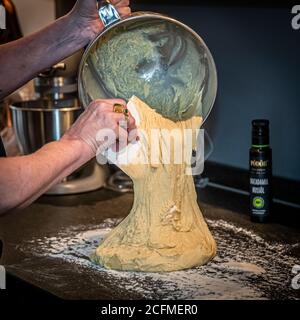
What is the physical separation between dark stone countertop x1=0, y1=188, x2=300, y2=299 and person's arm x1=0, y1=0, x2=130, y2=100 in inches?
13.1

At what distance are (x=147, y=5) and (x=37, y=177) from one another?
103 centimetres

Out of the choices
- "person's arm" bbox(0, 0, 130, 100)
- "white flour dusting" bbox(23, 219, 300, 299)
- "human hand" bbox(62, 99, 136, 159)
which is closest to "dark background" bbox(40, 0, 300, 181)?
"white flour dusting" bbox(23, 219, 300, 299)

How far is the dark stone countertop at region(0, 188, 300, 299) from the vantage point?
4.61 ft

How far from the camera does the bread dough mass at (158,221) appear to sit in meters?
1.52

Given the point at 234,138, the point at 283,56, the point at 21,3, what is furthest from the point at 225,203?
the point at 21,3

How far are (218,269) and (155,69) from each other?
1.45 feet

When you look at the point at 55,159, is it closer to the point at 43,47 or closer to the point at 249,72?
the point at 43,47

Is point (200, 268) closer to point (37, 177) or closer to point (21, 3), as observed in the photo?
point (37, 177)

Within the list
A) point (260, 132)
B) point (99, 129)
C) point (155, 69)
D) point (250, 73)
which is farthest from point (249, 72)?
point (99, 129)

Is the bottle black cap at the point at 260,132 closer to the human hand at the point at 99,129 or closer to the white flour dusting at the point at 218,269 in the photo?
the white flour dusting at the point at 218,269

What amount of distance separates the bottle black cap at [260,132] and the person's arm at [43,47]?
40cm

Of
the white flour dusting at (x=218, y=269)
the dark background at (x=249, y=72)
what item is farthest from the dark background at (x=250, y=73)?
the white flour dusting at (x=218, y=269)

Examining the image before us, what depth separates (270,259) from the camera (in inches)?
61.1

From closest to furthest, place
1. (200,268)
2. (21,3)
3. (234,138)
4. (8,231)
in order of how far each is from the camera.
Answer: (200,268) < (8,231) < (234,138) < (21,3)
